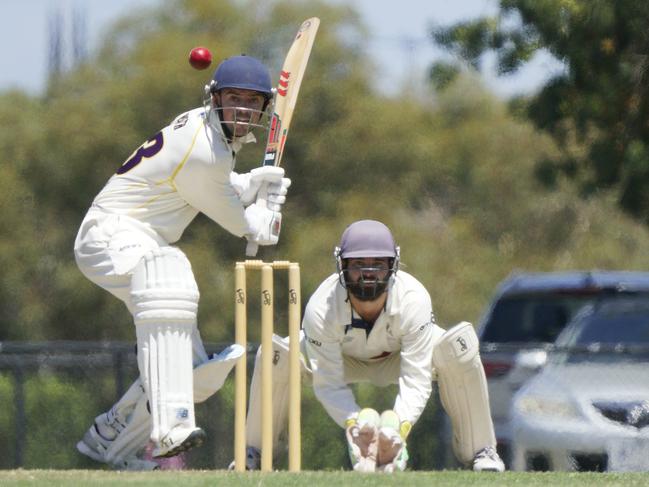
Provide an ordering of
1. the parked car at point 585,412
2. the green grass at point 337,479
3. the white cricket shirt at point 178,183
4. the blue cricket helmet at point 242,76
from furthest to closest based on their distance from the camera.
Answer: the parked car at point 585,412 < the blue cricket helmet at point 242,76 < the white cricket shirt at point 178,183 < the green grass at point 337,479

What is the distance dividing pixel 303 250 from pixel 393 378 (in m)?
14.9

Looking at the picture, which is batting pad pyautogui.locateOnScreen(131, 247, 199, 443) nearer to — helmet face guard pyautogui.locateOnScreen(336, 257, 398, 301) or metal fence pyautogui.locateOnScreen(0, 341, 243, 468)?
helmet face guard pyautogui.locateOnScreen(336, 257, 398, 301)

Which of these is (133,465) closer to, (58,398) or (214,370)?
(214,370)

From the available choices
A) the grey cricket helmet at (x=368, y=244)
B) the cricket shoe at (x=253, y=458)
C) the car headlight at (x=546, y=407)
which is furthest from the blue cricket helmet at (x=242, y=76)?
the car headlight at (x=546, y=407)

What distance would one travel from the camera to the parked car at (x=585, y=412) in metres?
8.29

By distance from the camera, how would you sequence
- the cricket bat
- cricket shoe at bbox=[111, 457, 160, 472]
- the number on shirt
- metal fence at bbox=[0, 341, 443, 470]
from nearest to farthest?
the number on shirt → cricket shoe at bbox=[111, 457, 160, 472] → the cricket bat → metal fence at bbox=[0, 341, 443, 470]

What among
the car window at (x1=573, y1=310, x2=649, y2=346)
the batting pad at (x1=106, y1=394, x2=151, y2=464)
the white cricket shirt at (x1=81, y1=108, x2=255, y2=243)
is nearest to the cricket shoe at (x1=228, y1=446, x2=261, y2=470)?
the batting pad at (x1=106, y1=394, x2=151, y2=464)

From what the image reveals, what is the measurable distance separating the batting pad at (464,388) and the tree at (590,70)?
13.1ft

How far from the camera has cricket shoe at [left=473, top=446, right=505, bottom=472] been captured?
7344 mm

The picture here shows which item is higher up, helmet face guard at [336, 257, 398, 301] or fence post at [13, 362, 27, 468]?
helmet face guard at [336, 257, 398, 301]

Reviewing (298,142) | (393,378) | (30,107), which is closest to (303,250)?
(298,142)

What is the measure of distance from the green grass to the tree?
494 cm

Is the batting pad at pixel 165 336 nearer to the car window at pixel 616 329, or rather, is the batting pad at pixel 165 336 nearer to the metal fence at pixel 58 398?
the metal fence at pixel 58 398

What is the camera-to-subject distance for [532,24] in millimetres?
11297
